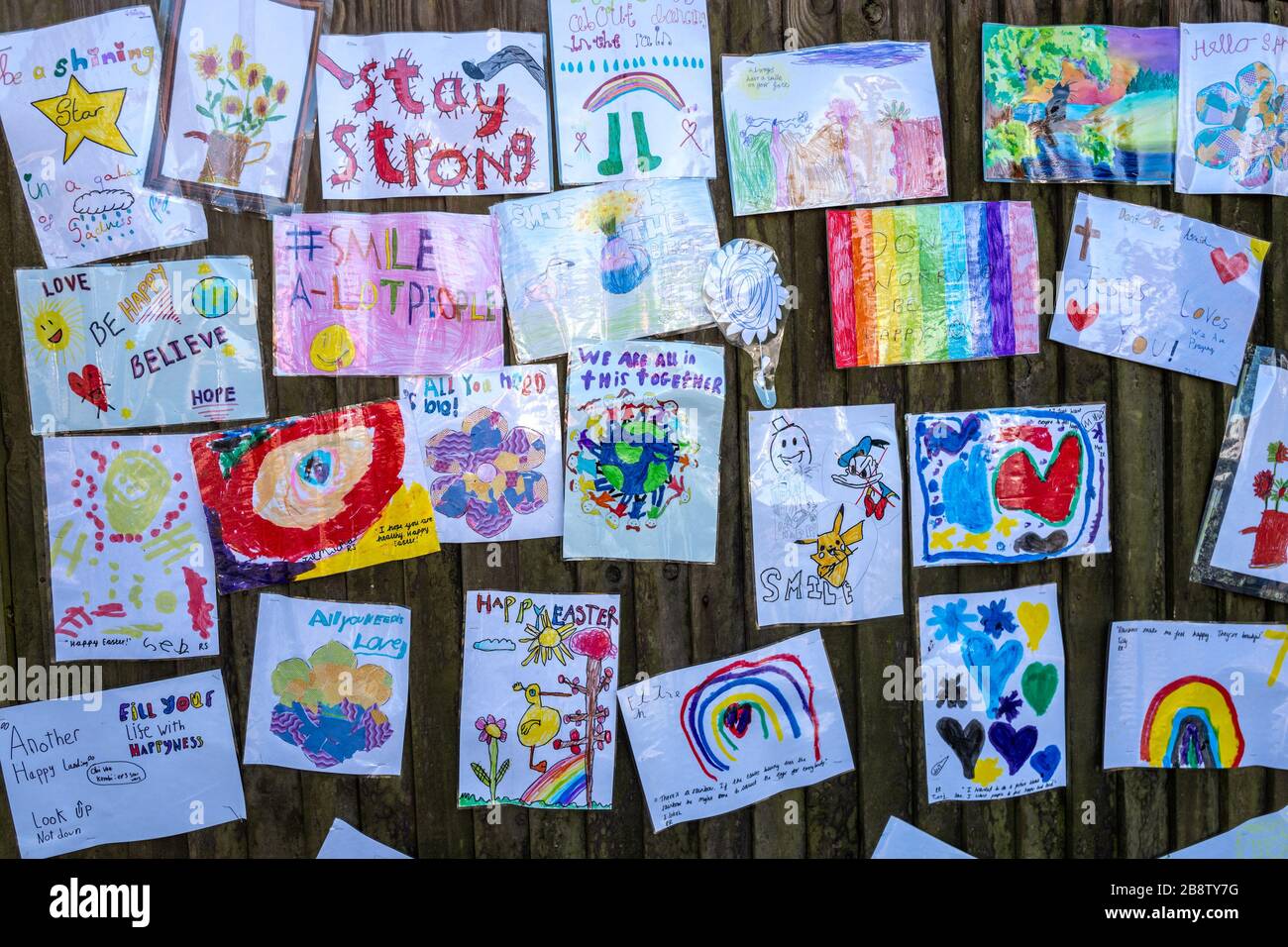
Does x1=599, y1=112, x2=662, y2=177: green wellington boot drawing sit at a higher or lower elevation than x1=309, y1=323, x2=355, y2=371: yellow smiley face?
higher

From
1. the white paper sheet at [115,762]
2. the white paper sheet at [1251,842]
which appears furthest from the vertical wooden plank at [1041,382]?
the white paper sheet at [115,762]

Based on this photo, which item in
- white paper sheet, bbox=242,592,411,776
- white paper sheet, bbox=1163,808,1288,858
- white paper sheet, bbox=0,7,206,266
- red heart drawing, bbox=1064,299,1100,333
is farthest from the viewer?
white paper sheet, bbox=1163,808,1288,858

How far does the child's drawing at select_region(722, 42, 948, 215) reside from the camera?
7.43 ft

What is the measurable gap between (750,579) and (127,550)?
1455 millimetres

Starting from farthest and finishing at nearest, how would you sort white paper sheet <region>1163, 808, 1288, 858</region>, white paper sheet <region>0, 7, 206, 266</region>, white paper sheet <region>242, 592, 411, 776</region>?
white paper sheet <region>1163, 808, 1288, 858</region>
white paper sheet <region>242, 592, 411, 776</region>
white paper sheet <region>0, 7, 206, 266</region>

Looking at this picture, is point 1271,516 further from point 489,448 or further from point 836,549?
point 489,448

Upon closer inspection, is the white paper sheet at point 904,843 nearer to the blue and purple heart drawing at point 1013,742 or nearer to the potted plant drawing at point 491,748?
the blue and purple heart drawing at point 1013,742

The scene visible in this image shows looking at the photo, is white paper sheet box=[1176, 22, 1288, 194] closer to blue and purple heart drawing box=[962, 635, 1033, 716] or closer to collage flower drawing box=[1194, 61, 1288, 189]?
collage flower drawing box=[1194, 61, 1288, 189]

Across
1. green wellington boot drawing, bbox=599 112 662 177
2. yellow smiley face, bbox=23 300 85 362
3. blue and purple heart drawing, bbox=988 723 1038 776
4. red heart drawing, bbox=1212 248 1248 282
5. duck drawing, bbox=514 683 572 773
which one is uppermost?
green wellington boot drawing, bbox=599 112 662 177

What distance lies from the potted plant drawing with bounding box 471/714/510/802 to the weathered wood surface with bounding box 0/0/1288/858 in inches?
3.1

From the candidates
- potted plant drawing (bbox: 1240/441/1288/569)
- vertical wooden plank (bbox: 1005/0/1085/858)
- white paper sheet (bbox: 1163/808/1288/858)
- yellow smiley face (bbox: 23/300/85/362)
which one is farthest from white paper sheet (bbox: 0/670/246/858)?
potted plant drawing (bbox: 1240/441/1288/569)

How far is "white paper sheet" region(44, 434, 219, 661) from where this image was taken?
2232 mm

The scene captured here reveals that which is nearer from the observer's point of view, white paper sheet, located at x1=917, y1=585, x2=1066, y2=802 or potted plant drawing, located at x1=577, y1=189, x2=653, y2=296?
potted plant drawing, located at x1=577, y1=189, x2=653, y2=296

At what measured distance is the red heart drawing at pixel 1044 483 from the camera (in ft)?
7.77
